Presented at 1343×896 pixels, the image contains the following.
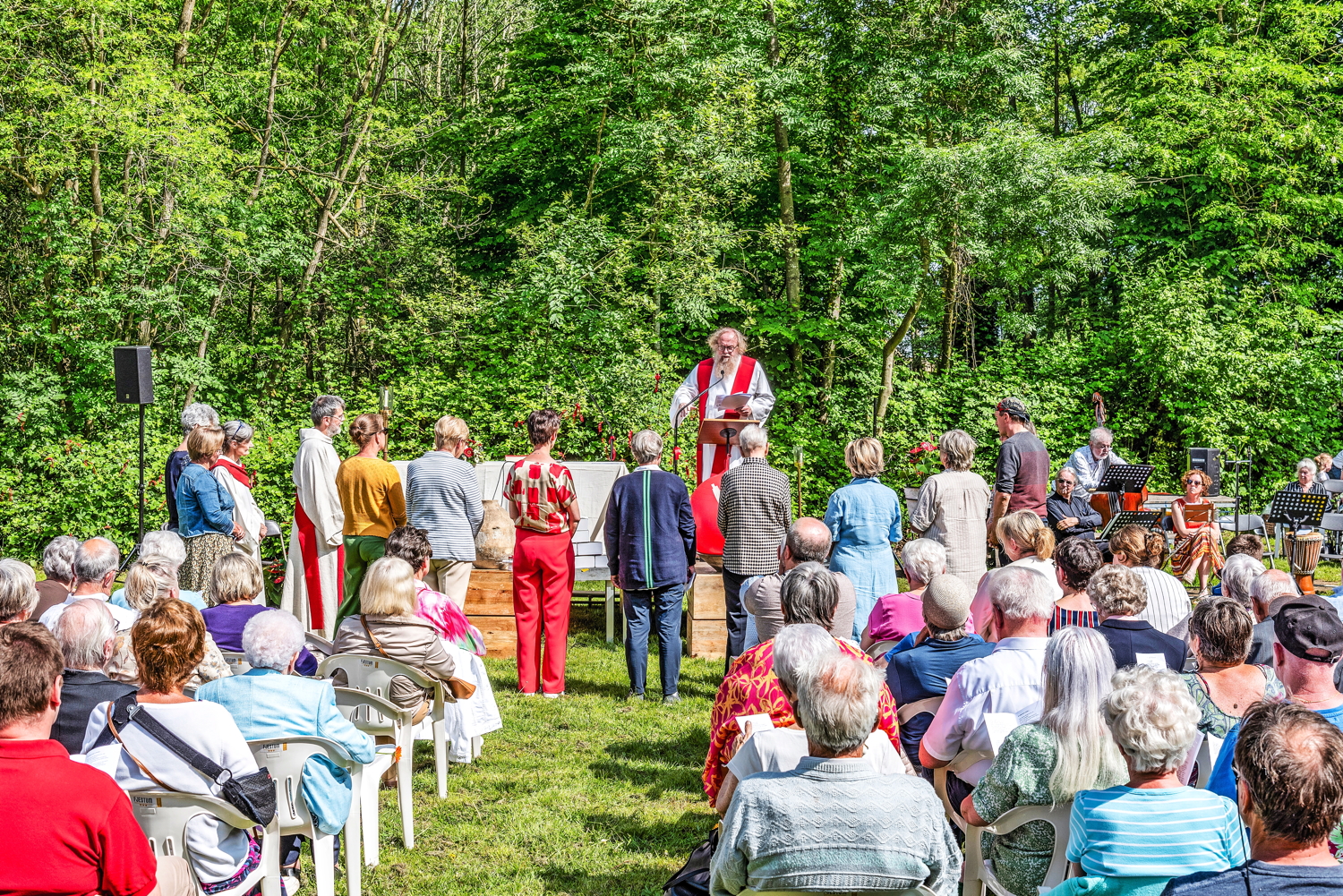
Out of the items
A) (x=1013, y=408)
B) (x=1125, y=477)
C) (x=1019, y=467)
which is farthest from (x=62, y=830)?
(x=1125, y=477)

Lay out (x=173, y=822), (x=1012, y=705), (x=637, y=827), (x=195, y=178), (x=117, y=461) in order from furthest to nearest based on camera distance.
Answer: (x=195, y=178) < (x=117, y=461) < (x=637, y=827) < (x=1012, y=705) < (x=173, y=822)

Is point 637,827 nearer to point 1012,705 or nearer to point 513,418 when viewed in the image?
point 1012,705

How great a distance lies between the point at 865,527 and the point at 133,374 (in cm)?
651

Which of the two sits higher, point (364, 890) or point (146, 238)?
point (146, 238)

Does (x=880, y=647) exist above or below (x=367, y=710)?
above

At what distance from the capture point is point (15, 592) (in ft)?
13.7

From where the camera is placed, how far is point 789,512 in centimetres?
655

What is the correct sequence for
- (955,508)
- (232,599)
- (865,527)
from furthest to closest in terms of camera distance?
(955,508) → (865,527) → (232,599)

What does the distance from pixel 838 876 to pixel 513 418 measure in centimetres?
1158

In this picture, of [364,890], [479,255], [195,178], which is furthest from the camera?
[479,255]

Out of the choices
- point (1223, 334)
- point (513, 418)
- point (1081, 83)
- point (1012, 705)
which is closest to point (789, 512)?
point (1012, 705)

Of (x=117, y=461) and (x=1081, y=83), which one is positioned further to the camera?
(x=1081, y=83)

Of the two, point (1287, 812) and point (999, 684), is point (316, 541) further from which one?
point (1287, 812)

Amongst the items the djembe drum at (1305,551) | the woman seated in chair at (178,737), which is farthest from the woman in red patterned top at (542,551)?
the djembe drum at (1305,551)
